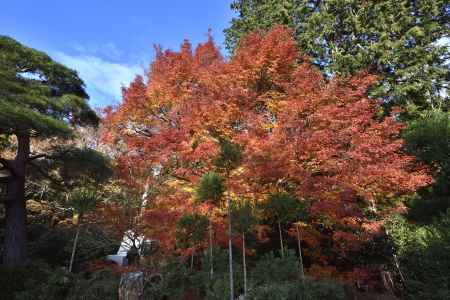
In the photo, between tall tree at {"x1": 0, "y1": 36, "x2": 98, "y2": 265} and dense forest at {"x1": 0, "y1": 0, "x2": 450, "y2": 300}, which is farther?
tall tree at {"x1": 0, "y1": 36, "x2": 98, "y2": 265}

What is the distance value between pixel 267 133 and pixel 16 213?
320 inches

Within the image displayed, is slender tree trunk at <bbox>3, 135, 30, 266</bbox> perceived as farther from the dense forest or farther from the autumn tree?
the autumn tree

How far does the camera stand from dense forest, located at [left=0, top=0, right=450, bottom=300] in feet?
21.0

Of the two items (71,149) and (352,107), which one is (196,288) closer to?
(71,149)

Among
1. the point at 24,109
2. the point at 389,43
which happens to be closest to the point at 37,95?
the point at 24,109

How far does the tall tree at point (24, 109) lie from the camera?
23.1ft

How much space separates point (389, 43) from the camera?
37.3 ft

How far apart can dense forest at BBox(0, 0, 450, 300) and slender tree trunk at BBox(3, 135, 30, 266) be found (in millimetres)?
36

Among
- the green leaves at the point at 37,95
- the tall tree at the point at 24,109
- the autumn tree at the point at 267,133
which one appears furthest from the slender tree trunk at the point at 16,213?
the autumn tree at the point at 267,133

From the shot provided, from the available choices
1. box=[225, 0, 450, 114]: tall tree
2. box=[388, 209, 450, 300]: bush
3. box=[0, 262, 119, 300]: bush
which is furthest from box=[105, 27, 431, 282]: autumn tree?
box=[0, 262, 119, 300]: bush

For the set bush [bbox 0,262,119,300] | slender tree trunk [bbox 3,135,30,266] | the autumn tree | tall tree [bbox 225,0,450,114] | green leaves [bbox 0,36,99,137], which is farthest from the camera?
tall tree [bbox 225,0,450,114]

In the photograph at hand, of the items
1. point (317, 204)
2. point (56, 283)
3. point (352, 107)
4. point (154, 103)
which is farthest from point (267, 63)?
point (56, 283)

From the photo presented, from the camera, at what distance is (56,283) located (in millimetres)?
6527

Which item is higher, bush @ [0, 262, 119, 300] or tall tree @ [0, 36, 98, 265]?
tall tree @ [0, 36, 98, 265]
